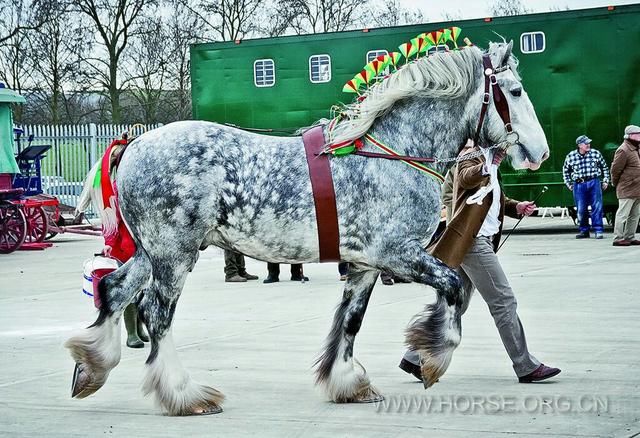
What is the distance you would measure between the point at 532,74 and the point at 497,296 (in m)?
14.7

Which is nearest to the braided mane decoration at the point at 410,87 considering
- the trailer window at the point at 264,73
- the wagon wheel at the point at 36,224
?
the wagon wheel at the point at 36,224

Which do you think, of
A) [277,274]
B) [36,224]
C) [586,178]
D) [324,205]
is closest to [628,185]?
[586,178]

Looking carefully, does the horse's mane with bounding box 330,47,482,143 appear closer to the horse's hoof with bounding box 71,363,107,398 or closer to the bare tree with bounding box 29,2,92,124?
the horse's hoof with bounding box 71,363,107,398

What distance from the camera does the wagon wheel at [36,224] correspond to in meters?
22.2

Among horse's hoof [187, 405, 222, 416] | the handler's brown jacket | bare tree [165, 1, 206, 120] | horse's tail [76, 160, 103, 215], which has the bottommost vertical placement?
horse's hoof [187, 405, 222, 416]

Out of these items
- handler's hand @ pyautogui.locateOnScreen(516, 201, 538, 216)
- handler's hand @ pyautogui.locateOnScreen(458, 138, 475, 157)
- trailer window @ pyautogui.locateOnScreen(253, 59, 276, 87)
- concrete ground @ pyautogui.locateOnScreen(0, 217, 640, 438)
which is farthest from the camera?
trailer window @ pyautogui.locateOnScreen(253, 59, 276, 87)

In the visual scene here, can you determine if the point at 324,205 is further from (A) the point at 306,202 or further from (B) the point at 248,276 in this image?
(B) the point at 248,276

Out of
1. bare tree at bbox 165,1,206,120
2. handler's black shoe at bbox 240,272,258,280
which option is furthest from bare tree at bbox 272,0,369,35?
handler's black shoe at bbox 240,272,258,280

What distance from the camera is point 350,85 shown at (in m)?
7.49

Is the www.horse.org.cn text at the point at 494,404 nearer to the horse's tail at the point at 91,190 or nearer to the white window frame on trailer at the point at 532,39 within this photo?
the horse's tail at the point at 91,190

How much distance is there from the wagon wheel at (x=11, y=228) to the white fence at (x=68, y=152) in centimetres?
893

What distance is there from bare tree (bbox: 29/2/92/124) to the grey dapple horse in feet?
109

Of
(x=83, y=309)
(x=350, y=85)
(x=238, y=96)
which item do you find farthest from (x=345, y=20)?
(x=350, y=85)

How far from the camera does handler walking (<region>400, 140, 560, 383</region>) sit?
7371 millimetres
